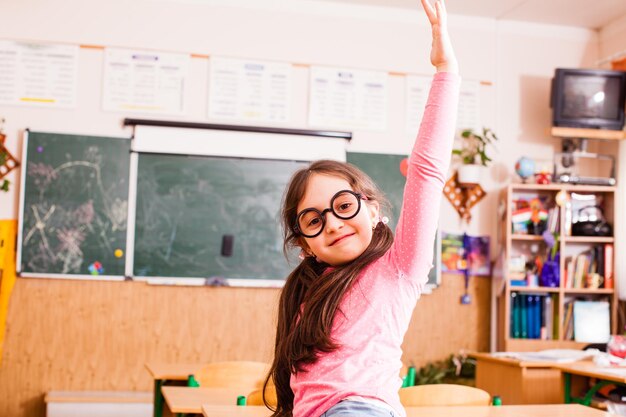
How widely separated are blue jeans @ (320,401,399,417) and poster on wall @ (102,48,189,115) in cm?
436

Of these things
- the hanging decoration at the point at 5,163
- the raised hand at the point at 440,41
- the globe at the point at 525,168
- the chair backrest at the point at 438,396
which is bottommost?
the chair backrest at the point at 438,396

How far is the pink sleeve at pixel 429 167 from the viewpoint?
3.91 feet

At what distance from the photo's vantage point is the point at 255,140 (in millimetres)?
5344

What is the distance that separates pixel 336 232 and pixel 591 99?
4.65m

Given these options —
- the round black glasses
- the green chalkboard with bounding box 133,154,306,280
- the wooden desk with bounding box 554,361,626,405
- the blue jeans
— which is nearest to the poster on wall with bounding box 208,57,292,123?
the green chalkboard with bounding box 133,154,306,280

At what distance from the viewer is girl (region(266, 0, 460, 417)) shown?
1.19 metres

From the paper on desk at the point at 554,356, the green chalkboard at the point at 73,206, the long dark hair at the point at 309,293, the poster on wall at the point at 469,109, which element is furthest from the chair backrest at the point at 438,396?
the poster on wall at the point at 469,109

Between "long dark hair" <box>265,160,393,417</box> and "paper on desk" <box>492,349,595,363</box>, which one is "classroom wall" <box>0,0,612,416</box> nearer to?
"paper on desk" <box>492,349,595,363</box>

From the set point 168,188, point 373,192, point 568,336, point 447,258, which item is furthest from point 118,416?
point 373,192

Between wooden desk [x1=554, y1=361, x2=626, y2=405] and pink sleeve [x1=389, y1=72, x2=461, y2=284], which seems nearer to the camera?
pink sleeve [x1=389, y1=72, x2=461, y2=284]

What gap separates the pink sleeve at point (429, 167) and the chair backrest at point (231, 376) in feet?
7.40

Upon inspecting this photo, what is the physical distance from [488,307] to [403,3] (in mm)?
2223

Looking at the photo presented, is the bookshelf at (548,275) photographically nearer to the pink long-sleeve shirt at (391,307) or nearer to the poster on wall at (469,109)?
the poster on wall at (469,109)

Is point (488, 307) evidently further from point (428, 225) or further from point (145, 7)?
point (428, 225)
